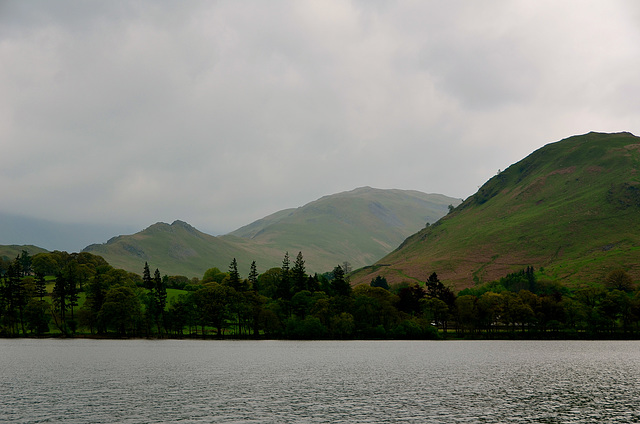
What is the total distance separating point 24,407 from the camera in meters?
61.3

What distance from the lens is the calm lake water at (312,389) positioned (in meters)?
59.7

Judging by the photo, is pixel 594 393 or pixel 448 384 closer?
pixel 594 393

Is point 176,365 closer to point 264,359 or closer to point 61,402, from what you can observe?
point 264,359

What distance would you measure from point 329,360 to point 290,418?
224ft

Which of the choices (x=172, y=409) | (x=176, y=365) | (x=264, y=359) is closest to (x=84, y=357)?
(x=176, y=365)

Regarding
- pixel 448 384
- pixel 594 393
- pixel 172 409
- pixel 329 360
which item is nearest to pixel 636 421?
pixel 594 393

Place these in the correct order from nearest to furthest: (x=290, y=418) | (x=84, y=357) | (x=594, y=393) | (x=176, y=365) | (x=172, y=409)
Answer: (x=290, y=418)
(x=172, y=409)
(x=594, y=393)
(x=176, y=365)
(x=84, y=357)

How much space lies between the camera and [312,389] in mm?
79375

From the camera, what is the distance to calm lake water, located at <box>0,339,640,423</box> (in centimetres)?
5969

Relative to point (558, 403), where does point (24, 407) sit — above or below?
above

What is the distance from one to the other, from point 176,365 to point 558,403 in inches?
2893

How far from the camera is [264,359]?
126 meters

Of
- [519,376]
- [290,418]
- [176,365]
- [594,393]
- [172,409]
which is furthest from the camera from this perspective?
[176,365]

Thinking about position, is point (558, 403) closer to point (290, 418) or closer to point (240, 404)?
point (290, 418)
